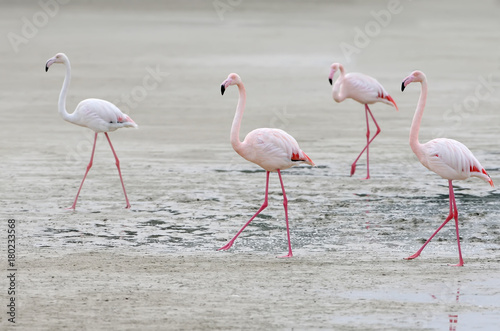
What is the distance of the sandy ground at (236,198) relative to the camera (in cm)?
633

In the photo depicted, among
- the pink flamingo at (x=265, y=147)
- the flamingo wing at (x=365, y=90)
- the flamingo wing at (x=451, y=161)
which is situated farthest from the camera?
the flamingo wing at (x=365, y=90)

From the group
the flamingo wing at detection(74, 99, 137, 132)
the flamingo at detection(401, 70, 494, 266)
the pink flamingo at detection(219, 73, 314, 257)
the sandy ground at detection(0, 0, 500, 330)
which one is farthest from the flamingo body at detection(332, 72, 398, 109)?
the flamingo at detection(401, 70, 494, 266)

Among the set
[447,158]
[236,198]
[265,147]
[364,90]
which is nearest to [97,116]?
[236,198]

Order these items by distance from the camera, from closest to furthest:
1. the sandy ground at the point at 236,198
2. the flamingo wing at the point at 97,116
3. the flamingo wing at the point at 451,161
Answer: the sandy ground at the point at 236,198 < the flamingo wing at the point at 451,161 < the flamingo wing at the point at 97,116

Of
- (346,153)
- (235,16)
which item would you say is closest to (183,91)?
→ (346,153)

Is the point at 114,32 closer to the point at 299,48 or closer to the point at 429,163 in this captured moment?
the point at 299,48

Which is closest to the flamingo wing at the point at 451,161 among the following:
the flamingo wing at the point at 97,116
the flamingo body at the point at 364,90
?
the flamingo wing at the point at 97,116

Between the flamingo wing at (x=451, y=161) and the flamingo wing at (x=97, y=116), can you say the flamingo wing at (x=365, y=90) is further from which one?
the flamingo wing at (x=451, y=161)

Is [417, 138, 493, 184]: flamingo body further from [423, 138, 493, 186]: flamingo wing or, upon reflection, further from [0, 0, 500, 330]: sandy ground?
[0, 0, 500, 330]: sandy ground

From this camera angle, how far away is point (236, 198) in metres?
9.79

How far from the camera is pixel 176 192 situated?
A: 10055 mm

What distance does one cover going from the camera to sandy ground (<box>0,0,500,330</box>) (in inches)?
249

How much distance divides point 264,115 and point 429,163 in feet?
24.8

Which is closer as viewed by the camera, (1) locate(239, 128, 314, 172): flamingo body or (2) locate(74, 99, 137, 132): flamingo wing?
(1) locate(239, 128, 314, 172): flamingo body
